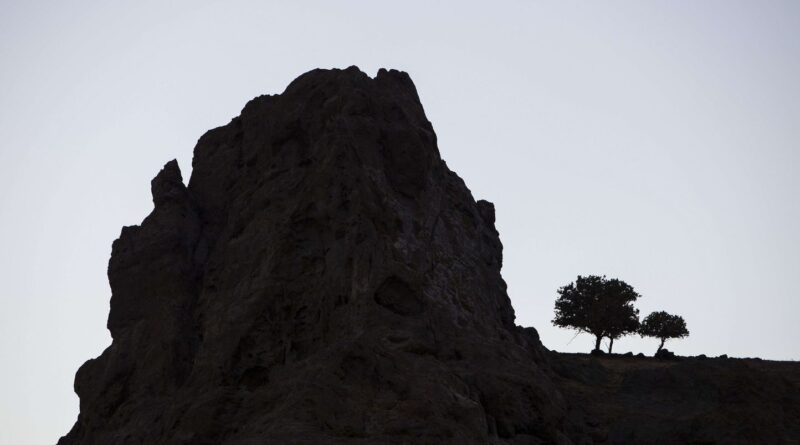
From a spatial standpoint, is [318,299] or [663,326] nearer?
[318,299]

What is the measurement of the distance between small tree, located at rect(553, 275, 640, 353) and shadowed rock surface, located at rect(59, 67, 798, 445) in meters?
23.9

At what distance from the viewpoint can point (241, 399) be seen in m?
18.3

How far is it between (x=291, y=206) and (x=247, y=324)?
11.3 ft

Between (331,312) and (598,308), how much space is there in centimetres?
3410

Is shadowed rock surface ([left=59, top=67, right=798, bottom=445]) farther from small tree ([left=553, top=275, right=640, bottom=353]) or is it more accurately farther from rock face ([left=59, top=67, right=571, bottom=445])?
small tree ([left=553, top=275, right=640, bottom=353])

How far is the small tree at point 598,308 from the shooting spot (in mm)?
51031

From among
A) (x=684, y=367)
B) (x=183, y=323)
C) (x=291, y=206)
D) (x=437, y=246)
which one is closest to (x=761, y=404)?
(x=684, y=367)

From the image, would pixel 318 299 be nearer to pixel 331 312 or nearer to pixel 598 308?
pixel 331 312

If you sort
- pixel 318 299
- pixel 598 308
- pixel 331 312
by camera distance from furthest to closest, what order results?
1. pixel 598 308
2. pixel 318 299
3. pixel 331 312

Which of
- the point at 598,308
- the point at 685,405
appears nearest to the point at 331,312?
the point at 685,405

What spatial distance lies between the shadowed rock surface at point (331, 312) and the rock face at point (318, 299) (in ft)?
0.17

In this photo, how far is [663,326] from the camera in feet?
177

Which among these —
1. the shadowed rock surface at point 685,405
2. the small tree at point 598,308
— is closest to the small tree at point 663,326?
the small tree at point 598,308

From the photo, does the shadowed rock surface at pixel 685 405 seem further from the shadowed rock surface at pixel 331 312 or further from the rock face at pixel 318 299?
the rock face at pixel 318 299
